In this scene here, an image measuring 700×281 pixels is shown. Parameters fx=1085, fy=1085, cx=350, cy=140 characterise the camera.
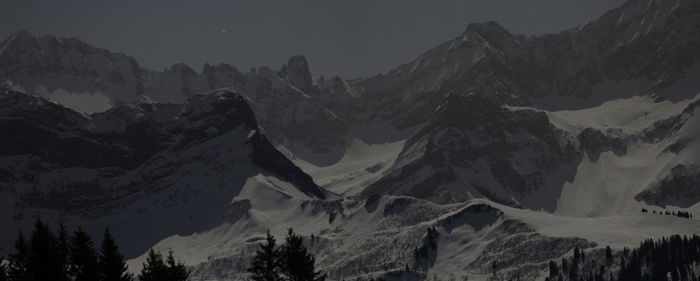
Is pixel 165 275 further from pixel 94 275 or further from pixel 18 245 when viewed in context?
pixel 18 245

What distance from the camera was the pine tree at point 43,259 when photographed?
65.0m

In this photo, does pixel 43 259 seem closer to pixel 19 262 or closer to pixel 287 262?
pixel 19 262

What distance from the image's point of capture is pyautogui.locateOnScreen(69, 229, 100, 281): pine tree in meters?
69.3

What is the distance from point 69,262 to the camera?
7081 centimetres

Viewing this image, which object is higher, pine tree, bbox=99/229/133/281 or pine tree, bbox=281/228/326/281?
pine tree, bbox=99/229/133/281

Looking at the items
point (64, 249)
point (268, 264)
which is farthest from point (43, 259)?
point (268, 264)

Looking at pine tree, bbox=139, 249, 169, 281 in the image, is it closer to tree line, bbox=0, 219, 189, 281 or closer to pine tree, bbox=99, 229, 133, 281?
tree line, bbox=0, 219, 189, 281

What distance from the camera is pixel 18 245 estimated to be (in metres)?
70.1

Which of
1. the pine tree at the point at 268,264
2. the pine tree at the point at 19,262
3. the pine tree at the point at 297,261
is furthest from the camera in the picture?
the pine tree at the point at 19,262

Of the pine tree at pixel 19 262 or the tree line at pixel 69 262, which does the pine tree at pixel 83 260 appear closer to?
the tree line at pixel 69 262

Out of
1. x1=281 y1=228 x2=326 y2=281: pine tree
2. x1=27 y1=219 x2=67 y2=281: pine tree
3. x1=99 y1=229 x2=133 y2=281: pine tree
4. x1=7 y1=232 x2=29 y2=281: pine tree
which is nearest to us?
x1=27 y1=219 x2=67 y2=281: pine tree

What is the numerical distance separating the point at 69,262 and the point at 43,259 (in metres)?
5.56

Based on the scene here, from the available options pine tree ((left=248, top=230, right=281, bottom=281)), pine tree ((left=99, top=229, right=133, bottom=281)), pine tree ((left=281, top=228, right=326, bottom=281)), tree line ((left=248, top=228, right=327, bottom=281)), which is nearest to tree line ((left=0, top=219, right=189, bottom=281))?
pine tree ((left=99, top=229, right=133, bottom=281))

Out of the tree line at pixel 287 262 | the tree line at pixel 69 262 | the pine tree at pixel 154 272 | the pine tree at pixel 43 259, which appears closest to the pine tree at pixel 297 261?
the tree line at pixel 287 262
